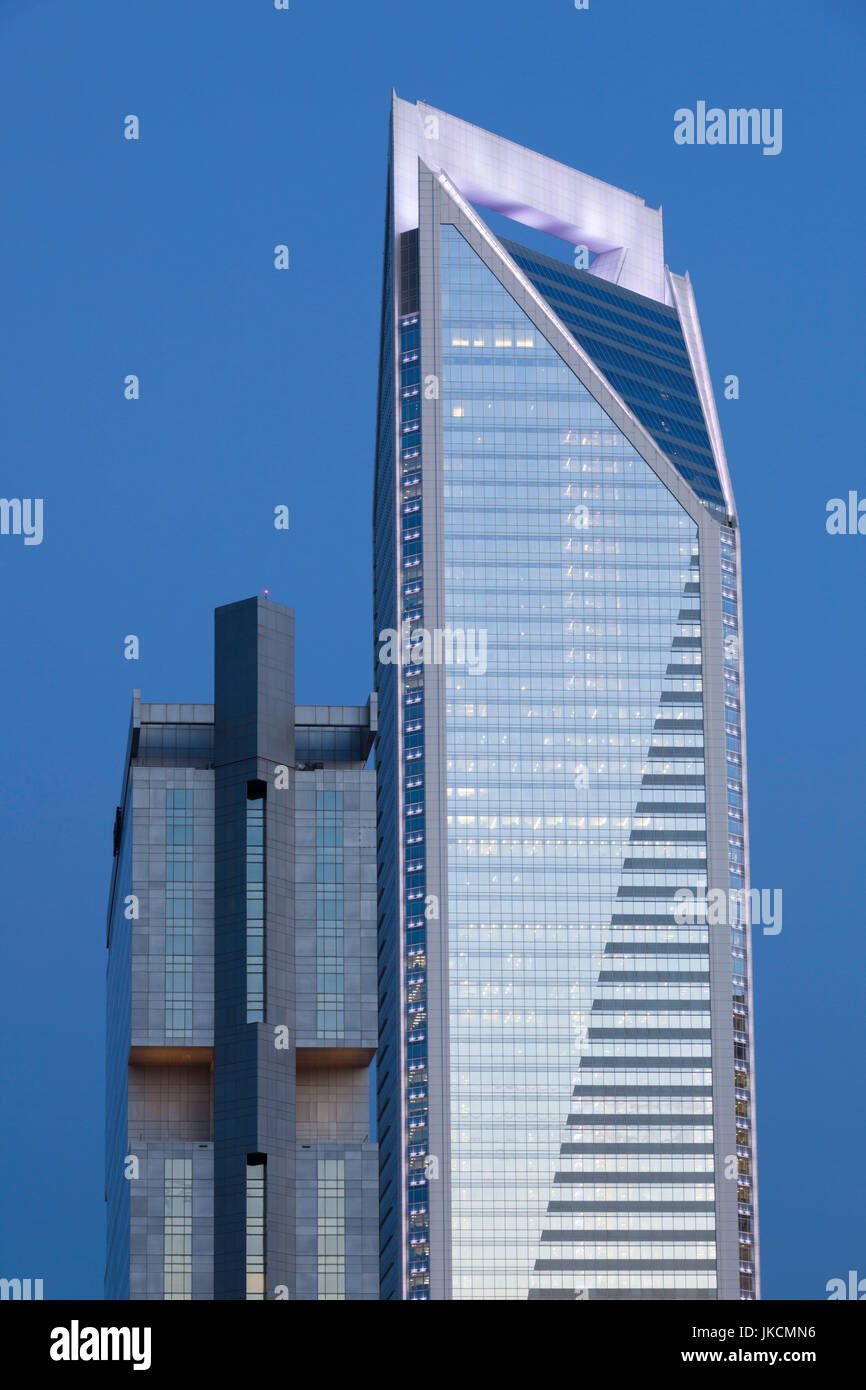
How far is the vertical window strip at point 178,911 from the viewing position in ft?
563

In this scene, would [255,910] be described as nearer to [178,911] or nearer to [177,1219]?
[178,911]

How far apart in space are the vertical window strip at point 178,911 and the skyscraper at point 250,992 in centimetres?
15

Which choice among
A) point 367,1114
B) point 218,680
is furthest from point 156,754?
point 367,1114

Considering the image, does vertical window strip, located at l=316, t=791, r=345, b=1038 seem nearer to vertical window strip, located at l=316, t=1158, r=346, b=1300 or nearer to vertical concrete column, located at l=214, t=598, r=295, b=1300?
vertical concrete column, located at l=214, t=598, r=295, b=1300

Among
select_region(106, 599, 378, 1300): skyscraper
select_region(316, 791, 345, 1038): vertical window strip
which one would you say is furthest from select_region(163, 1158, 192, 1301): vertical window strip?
select_region(316, 791, 345, 1038): vertical window strip

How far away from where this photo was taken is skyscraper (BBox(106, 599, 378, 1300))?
534ft

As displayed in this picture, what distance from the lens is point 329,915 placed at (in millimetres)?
172125

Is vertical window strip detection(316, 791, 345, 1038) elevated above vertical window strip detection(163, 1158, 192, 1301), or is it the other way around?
vertical window strip detection(316, 791, 345, 1038)

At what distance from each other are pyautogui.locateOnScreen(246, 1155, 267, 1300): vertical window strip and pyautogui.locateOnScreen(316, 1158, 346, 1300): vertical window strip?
164 inches

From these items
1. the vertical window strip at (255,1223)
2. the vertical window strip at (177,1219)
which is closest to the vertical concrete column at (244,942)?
the vertical window strip at (255,1223)

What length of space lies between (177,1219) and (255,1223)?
7610mm

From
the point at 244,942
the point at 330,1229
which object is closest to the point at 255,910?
the point at 244,942
